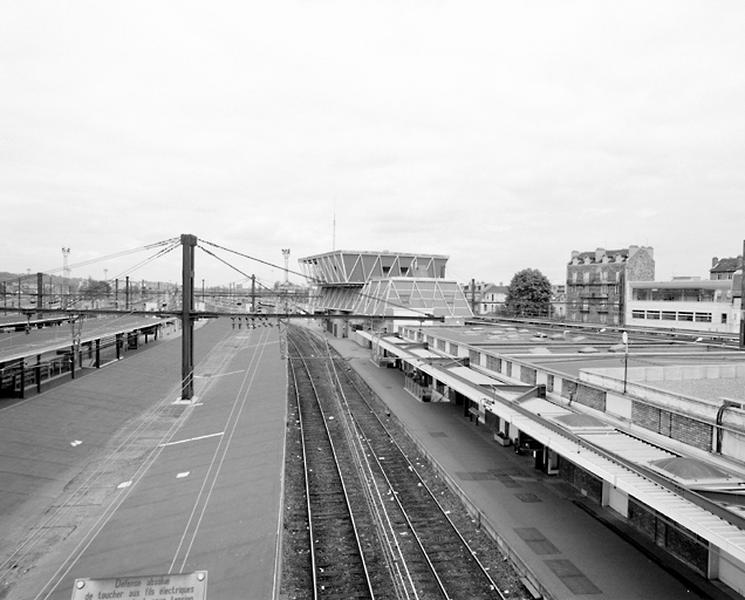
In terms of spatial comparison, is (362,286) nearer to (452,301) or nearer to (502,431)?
(452,301)

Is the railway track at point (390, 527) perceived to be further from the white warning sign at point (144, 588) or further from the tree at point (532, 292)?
the tree at point (532, 292)

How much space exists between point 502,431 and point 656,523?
9630 mm

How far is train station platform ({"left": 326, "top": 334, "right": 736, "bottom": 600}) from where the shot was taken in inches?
483

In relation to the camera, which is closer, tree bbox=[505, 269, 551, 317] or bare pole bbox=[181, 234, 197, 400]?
bare pole bbox=[181, 234, 197, 400]

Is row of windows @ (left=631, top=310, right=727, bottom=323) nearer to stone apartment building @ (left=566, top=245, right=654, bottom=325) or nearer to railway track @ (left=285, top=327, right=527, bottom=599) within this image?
stone apartment building @ (left=566, top=245, right=654, bottom=325)

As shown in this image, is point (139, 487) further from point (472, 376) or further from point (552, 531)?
point (472, 376)

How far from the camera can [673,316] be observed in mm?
57188

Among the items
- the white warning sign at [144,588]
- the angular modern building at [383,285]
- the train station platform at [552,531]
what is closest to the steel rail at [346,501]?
the train station platform at [552,531]

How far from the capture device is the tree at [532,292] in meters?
71.4

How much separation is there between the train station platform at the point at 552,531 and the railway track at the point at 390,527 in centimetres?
96

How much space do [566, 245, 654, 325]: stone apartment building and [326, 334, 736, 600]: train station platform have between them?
174 ft

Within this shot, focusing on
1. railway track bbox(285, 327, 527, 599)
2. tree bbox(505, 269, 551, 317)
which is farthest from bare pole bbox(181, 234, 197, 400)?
tree bbox(505, 269, 551, 317)

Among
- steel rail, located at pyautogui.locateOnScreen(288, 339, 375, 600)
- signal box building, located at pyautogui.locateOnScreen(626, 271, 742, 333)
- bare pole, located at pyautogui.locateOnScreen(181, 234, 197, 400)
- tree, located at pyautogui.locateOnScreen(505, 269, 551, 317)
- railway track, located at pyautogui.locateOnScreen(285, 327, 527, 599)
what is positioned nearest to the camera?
railway track, located at pyautogui.locateOnScreen(285, 327, 527, 599)

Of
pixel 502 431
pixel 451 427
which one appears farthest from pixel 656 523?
pixel 451 427
